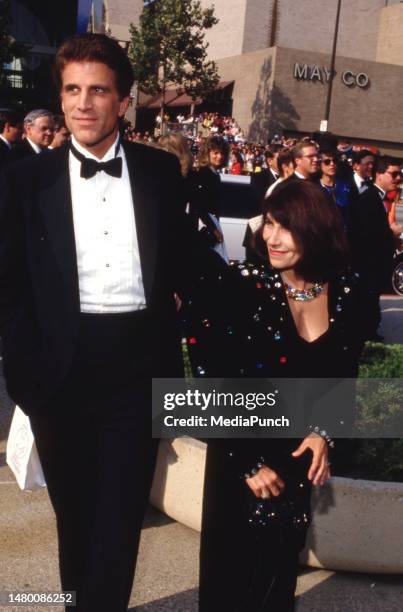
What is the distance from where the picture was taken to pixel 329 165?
7.19 m

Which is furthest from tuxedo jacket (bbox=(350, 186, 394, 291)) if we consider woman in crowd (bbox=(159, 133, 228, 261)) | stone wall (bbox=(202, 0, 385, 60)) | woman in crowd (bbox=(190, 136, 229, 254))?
stone wall (bbox=(202, 0, 385, 60))

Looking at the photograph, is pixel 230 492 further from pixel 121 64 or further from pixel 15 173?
pixel 121 64

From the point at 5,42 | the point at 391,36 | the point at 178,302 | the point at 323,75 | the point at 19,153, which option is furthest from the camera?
the point at 391,36

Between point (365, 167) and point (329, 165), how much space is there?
1541mm

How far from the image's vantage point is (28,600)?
311 cm

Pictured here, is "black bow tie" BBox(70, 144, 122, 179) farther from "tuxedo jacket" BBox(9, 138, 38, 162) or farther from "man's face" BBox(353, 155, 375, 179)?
"man's face" BBox(353, 155, 375, 179)

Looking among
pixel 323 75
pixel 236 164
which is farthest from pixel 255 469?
pixel 323 75

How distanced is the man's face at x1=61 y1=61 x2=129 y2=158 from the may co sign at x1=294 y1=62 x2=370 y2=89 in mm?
37136

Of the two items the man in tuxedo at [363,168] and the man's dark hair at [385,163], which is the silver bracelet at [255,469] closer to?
the man's dark hair at [385,163]

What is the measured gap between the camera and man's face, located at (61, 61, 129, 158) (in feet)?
8.09

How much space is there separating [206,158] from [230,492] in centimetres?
497

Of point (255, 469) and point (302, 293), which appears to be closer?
point (255, 469)

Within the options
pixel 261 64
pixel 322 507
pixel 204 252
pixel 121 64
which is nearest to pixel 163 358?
pixel 204 252

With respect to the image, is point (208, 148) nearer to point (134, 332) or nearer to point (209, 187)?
point (209, 187)
